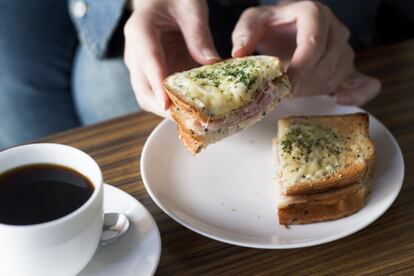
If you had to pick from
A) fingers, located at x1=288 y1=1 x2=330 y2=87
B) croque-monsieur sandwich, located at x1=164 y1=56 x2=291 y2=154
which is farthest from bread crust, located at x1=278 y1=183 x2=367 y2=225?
fingers, located at x1=288 y1=1 x2=330 y2=87

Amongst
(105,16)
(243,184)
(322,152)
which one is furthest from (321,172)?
(105,16)

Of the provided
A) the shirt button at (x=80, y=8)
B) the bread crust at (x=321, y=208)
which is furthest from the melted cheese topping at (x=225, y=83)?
the shirt button at (x=80, y=8)

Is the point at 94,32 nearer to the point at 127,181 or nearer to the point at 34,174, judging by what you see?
the point at 127,181

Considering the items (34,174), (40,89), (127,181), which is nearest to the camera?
(34,174)

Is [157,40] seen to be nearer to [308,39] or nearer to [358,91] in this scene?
[308,39]

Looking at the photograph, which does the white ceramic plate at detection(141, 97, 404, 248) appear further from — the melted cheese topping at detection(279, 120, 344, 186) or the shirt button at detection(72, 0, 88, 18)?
the shirt button at detection(72, 0, 88, 18)

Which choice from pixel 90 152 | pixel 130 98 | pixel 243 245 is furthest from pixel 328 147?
pixel 130 98
